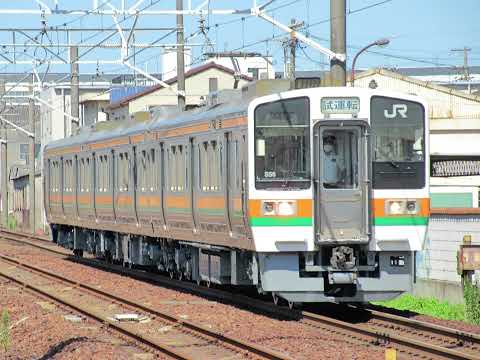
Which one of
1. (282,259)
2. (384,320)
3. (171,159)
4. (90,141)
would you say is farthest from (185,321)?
(90,141)

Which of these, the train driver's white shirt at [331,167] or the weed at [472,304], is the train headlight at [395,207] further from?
the weed at [472,304]

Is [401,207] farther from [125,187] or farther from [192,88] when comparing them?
[192,88]

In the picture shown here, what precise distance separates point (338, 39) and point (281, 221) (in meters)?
3.13

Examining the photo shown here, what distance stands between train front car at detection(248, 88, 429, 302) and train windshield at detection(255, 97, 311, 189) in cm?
1

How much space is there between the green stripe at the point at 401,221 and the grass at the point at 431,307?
2057mm

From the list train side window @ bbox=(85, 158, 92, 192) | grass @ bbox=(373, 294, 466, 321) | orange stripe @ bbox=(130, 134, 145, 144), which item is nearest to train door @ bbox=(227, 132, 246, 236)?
grass @ bbox=(373, 294, 466, 321)

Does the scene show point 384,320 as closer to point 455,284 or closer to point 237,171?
point 237,171

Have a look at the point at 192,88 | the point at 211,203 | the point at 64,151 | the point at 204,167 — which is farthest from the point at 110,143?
the point at 192,88

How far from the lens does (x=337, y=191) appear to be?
14.2 meters

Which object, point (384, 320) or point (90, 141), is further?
point (90, 141)

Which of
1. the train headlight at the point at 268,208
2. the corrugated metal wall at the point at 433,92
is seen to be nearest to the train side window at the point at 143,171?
the train headlight at the point at 268,208

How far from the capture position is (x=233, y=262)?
52.0 ft

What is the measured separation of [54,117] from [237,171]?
4920 cm

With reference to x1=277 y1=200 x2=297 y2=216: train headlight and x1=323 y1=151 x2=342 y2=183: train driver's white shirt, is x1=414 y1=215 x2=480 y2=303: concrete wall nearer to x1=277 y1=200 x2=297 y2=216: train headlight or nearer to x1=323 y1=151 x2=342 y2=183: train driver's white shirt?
x1=323 y1=151 x2=342 y2=183: train driver's white shirt
